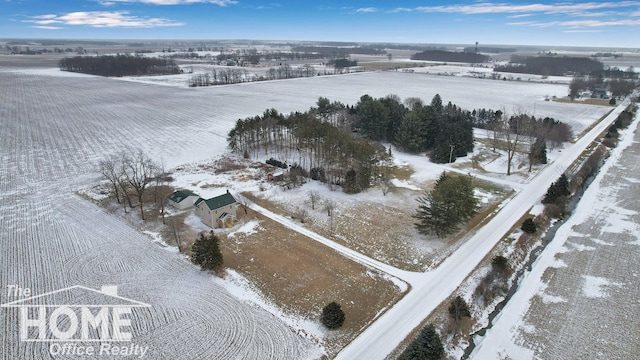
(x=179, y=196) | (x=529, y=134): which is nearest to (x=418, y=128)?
(x=529, y=134)

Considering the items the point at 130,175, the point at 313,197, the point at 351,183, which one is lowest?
the point at 313,197

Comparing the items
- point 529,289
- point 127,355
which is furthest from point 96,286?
point 529,289

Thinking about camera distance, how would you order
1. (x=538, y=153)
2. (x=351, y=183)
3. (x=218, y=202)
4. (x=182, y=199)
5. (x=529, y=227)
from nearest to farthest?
(x=529, y=227)
(x=218, y=202)
(x=182, y=199)
(x=351, y=183)
(x=538, y=153)

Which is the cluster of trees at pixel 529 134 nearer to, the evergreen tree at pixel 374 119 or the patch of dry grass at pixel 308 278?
the evergreen tree at pixel 374 119

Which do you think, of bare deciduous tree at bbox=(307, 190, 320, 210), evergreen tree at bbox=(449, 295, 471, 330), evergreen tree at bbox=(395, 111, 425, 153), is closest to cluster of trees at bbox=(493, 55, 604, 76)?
evergreen tree at bbox=(395, 111, 425, 153)

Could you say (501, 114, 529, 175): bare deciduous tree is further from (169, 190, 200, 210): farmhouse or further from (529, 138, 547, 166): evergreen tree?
(169, 190, 200, 210): farmhouse

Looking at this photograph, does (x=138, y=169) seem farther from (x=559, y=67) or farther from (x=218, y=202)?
(x=559, y=67)

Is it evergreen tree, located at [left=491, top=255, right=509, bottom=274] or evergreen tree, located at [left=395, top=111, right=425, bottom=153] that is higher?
evergreen tree, located at [left=395, top=111, right=425, bottom=153]
